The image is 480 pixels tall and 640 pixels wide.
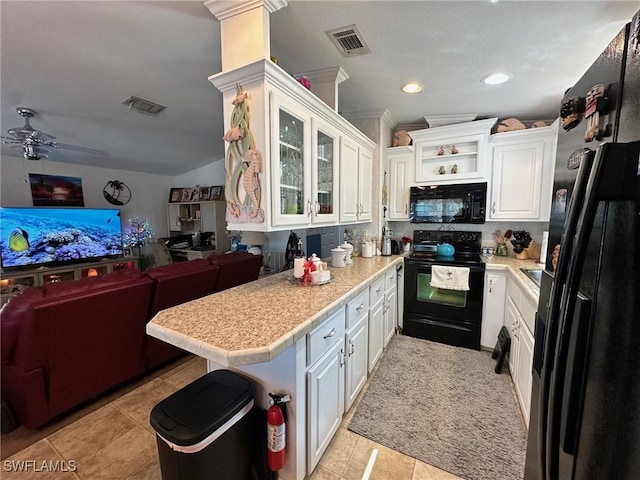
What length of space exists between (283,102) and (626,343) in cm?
164

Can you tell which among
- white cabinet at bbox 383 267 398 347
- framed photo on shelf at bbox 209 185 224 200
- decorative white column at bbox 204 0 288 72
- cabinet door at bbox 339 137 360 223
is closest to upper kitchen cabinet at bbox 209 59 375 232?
decorative white column at bbox 204 0 288 72

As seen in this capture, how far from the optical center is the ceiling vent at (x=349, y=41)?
1647 mm

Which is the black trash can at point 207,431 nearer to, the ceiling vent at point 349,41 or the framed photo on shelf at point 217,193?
the ceiling vent at point 349,41

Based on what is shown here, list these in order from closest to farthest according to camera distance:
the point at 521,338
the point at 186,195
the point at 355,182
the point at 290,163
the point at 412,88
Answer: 1. the point at 290,163
2. the point at 521,338
3. the point at 412,88
4. the point at 355,182
5. the point at 186,195

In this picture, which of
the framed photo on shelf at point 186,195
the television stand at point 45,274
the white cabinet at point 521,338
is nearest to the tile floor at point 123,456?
the white cabinet at point 521,338

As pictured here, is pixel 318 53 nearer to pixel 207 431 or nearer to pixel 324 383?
pixel 324 383

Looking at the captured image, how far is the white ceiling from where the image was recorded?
4.92 ft

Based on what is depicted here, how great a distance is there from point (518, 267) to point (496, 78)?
1.69 m

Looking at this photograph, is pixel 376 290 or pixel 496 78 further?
pixel 376 290

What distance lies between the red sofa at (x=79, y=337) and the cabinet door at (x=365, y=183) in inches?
70.2

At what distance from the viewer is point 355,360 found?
6.19 ft

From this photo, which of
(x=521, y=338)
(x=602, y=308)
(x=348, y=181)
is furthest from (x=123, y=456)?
(x=521, y=338)

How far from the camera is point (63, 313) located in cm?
167

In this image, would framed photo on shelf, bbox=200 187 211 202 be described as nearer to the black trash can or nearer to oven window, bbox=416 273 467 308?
oven window, bbox=416 273 467 308
